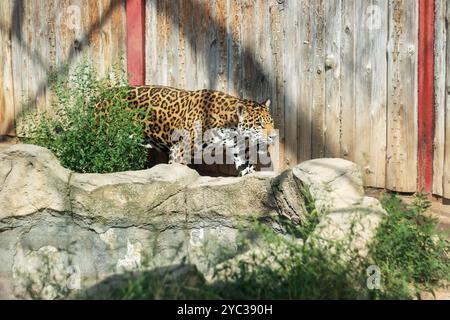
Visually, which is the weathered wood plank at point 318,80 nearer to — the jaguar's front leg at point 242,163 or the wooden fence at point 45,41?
the jaguar's front leg at point 242,163

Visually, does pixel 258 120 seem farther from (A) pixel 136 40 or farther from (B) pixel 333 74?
(A) pixel 136 40

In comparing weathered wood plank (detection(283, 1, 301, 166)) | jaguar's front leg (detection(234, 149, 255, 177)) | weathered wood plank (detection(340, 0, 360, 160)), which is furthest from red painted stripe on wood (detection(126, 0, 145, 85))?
weathered wood plank (detection(340, 0, 360, 160))

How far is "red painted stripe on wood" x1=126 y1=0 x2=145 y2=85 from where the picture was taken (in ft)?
31.2

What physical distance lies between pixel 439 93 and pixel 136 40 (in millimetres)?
3551

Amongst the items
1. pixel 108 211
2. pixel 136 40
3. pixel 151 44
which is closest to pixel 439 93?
pixel 108 211

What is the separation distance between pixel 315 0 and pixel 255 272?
419cm

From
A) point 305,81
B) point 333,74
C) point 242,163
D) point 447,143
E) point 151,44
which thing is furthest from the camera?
point 151,44

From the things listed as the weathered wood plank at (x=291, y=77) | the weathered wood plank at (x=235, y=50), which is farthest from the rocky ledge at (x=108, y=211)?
the weathered wood plank at (x=235, y=50)

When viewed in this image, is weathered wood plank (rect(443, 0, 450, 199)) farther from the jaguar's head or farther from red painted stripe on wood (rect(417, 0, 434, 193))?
the jaguar's head

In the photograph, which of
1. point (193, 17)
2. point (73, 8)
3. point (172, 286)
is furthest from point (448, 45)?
point (73, 8)

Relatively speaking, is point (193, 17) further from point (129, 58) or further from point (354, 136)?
point (354, 136)

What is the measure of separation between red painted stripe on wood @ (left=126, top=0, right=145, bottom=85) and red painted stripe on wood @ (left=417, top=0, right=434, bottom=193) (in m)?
3.27

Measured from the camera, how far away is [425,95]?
25.1ft

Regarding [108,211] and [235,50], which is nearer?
[108,211]
